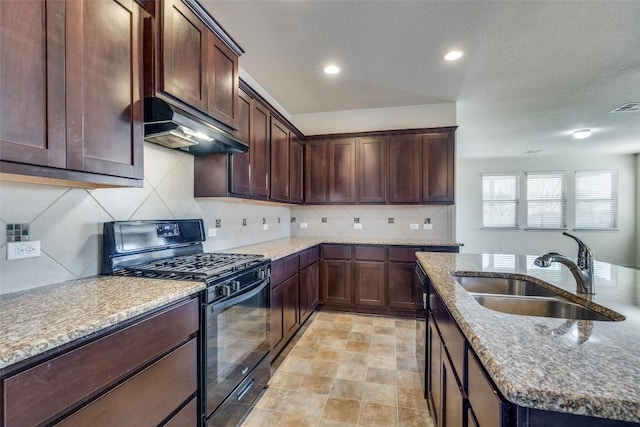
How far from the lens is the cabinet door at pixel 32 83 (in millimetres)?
945

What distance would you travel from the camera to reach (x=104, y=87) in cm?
128

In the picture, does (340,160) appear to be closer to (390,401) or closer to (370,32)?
(370,32)

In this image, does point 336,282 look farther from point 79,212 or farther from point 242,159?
point 79,212

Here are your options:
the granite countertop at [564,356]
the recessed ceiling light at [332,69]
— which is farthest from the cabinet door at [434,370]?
the recessed ceiling light at [332,69]

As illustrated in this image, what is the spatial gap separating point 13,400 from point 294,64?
286 cm

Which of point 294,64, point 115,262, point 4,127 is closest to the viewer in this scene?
point 4,127

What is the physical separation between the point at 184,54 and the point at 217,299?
1384mm

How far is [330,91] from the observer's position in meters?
3.44

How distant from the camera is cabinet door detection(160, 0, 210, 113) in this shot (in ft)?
5.02

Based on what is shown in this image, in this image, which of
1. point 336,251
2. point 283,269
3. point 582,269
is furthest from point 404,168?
point 582,269

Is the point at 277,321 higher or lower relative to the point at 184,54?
lower

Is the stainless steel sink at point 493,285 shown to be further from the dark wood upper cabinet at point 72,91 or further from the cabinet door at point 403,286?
the dark wood upper cabinet at point 72,91

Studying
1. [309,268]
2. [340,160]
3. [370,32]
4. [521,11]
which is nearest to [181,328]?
[309,268]

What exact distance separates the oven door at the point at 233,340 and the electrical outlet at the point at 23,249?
79 cm
